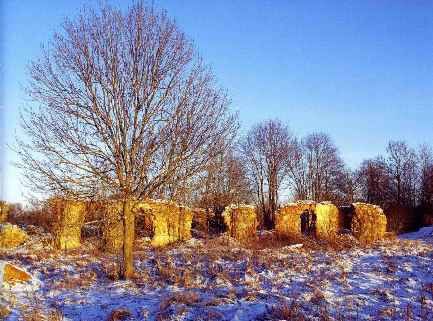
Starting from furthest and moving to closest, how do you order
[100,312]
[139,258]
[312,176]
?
[312,176], [139,258], [100,312]

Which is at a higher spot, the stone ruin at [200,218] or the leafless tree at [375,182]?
the leafless tree at [375,182]

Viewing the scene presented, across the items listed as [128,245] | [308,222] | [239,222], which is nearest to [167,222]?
[239,222]

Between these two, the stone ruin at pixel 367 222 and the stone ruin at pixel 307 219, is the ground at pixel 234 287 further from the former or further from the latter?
the stone ruin at pixel 307 219

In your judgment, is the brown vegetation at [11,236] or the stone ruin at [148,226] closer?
the stone ruin at [148,226]

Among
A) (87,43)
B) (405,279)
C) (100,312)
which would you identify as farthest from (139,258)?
(405,279)

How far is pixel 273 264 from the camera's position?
1145 centimetres

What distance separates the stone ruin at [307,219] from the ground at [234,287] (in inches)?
310

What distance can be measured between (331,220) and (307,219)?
1387 millimetres

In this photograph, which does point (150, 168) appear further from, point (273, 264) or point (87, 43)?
point (273, 264)

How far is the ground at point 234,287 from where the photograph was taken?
7.21 meters

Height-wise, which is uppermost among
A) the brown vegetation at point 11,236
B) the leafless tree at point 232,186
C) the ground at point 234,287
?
the leafless tree at point 232,186

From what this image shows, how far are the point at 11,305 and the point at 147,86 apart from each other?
564 cm

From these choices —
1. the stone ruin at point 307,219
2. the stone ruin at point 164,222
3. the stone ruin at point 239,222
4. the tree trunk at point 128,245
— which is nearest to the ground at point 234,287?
Result: the tree trunk at point 128,245

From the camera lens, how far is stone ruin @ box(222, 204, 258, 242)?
68.8 ft
